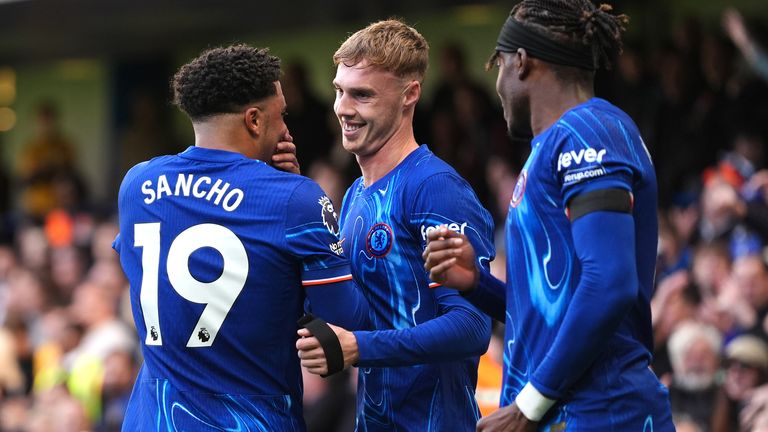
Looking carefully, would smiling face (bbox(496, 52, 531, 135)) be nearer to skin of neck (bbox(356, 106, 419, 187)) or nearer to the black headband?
the black headband

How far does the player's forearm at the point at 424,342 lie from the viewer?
3.76 metres

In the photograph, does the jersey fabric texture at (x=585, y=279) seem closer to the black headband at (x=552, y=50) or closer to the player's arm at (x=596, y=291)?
the player's arm at (x=596, y=291)

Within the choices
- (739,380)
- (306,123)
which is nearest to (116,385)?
(306,123)

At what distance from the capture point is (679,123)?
393 inches

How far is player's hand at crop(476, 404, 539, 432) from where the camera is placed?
130 inches

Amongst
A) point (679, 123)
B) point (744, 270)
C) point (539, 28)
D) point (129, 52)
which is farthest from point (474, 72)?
point (539, 28)

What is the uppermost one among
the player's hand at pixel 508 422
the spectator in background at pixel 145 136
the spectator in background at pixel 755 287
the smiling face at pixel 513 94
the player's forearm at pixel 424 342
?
the smiling face at pixel 513 94

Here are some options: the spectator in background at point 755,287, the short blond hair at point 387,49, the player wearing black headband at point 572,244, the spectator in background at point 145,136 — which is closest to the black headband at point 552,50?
the player wearing black headband at point 572,244

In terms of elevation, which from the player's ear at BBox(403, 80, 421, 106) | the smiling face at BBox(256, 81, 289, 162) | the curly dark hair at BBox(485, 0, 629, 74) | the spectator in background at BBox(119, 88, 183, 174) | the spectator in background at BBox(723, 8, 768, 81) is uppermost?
the curly dark hair at BBox(485, 0, 629, 74)

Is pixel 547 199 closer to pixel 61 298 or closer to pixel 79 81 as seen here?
pixel 61 298

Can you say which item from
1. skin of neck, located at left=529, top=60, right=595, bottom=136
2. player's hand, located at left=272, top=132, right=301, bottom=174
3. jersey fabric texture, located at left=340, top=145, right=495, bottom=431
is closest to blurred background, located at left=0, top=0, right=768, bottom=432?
jersey fabric texture, located at left=340, top=145, right=495, bottom=431

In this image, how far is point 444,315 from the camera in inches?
153

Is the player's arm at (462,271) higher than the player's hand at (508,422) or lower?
higher

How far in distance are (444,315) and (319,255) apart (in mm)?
454
